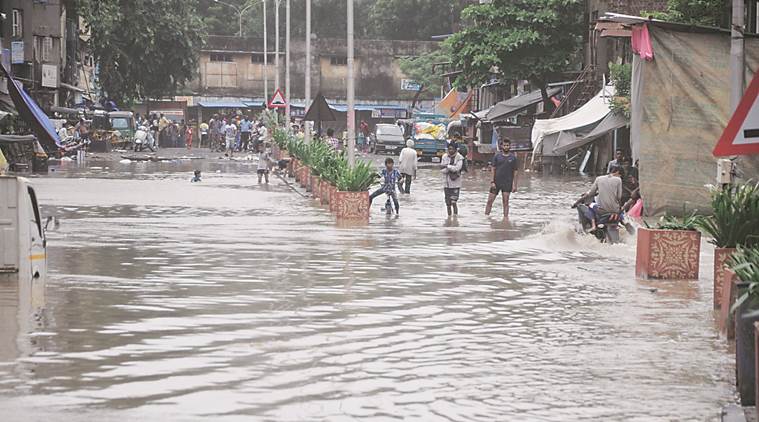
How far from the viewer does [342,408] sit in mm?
8828

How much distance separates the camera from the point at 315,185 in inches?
1332

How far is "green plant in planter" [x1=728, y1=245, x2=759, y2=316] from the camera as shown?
945 cm

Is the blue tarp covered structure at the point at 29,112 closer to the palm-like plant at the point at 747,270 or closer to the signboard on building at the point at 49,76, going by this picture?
the signboard on building at the point at 49,76

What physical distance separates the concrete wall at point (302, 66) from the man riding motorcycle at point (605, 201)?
69530 mm

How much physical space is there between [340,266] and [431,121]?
181 ft

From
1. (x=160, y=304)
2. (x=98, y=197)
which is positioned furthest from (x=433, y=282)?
(x=98, y=197)

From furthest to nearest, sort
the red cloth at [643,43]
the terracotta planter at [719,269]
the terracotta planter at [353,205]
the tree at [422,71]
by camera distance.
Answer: the tree at [422,71], the terracotta planter at [353,205], the red cloth at [643,43], the terracotta planter at [719,269]

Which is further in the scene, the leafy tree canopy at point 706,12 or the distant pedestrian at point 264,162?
the distant pedestrian at point 264,162

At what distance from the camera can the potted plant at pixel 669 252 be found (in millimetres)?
16422

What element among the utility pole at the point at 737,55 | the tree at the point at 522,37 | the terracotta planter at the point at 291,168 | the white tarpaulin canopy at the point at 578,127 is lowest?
the terracotta planter at the point at 291,168

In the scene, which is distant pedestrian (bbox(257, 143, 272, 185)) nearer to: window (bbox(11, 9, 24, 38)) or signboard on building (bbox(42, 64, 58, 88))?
window (bbox(11, 9, 24, 38))

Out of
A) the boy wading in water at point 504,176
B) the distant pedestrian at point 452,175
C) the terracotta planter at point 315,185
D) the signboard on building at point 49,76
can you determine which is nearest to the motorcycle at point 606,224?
the boy wading in water at point 504,176

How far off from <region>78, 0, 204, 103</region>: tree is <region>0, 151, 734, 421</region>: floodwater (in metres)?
45.0

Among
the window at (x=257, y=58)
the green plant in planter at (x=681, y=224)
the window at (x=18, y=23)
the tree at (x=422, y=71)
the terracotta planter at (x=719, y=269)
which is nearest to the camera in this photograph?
the terracotta planter at (x=719, y=269)
